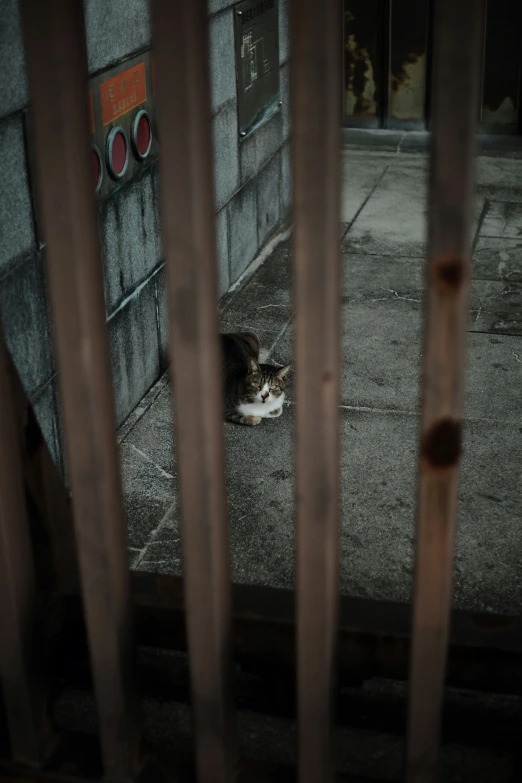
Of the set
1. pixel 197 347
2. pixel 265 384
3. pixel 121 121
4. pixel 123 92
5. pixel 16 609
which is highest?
pixel 197 347

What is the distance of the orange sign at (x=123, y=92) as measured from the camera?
11.6 feet

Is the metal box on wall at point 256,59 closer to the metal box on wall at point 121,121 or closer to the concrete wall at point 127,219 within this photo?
the concrete wall at point 127,219

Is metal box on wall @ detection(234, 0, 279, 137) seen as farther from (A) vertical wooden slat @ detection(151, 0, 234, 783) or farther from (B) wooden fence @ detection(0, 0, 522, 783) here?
(A) vertical wooden slat @ detection(151, 0, 234, 783)

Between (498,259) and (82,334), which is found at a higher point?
(82,334)

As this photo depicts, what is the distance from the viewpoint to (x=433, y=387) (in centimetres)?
92

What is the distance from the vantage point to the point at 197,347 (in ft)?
3.14

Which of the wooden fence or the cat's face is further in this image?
the cat's face

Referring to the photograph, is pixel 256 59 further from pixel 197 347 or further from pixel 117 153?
pixel 197 347

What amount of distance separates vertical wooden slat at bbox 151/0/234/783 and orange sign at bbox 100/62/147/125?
2.79 metres

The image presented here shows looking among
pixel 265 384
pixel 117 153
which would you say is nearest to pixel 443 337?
pixel 117 153

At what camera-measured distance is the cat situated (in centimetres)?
405

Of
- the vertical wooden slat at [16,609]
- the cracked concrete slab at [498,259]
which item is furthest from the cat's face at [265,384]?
the vertical wooden slat at [16,609]

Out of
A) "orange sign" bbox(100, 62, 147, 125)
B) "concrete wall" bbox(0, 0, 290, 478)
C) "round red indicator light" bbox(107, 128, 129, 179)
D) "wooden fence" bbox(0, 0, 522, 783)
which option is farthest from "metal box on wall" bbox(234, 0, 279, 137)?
"wooden fence" bbox(0, 0, 522, 783)

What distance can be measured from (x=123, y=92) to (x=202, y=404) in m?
3.01
